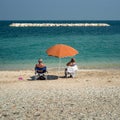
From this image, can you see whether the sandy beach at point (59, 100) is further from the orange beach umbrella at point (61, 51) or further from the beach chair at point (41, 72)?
the orange beach umbrella at point (61, 51)


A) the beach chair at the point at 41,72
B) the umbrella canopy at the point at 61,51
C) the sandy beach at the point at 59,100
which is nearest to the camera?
the sandy beach at the point at 59,100

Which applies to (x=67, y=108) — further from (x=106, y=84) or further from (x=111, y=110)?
(x=106, y=84)

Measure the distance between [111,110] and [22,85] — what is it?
529 centimetres

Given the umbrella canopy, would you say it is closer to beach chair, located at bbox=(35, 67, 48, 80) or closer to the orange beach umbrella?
the orange beach umbrella

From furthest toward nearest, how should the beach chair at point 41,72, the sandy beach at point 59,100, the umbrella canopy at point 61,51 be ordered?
1. the umbrella canopy at point 61,51
2. the beach chair at point 41,72
3. the sandy beach at point 59,100

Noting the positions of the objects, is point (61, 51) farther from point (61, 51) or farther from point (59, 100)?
point (59, 100)

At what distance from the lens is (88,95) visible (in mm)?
11141

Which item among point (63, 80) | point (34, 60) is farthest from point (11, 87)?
point (34, 60)

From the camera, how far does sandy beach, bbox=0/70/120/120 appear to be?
879 cm

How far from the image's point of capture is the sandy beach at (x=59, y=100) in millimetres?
8789

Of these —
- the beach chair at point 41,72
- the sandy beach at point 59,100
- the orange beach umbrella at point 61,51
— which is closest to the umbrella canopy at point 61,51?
the orange beach umbrella at point 61,51

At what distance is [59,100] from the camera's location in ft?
34.0

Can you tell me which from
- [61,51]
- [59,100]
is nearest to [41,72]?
[61,51]

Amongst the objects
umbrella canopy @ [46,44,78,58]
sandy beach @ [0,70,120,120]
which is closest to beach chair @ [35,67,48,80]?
sandy beach @ [0,70,120,120]
